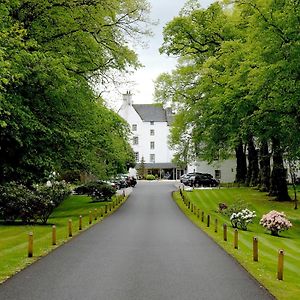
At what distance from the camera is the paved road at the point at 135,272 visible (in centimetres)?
1016

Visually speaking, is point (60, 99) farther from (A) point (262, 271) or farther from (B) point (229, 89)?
(A) point (262, 271)

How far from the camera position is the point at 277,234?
26.2 meters

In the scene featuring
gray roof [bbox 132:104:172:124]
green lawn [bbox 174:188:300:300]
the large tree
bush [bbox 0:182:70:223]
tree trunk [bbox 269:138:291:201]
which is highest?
gray roof [bbox 132:104:172:124]

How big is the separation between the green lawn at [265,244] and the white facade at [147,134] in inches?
2324

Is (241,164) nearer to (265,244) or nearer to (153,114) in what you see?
(265,244)

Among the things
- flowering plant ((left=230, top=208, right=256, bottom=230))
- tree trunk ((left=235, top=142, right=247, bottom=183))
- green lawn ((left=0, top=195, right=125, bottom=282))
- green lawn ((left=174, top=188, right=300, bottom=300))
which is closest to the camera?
green lawn ((left=174, top=188, right=300, bottom=300))

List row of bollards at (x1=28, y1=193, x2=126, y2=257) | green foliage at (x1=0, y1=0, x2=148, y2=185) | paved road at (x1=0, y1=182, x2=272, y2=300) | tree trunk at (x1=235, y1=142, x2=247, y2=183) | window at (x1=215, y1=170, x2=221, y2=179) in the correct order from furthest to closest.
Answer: window at (x1=215, y1=170, x2=221, y2=179) → tree trunk at (x1=235, y1=142, x2=247, y2=183) → green foliage at (x1=0, y1=0, x2=148, y2=185) → row of bollards at (x1=28, y1=193, x2=126, y2=257) → paved road at (x1=0, y1=182, x2=272, y2=300)

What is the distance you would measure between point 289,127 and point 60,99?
495 inches

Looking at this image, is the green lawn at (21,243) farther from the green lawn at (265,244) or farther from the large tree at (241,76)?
the large tree at (241,76)

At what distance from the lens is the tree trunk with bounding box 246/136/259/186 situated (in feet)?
180

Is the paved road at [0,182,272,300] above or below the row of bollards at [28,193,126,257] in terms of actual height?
below

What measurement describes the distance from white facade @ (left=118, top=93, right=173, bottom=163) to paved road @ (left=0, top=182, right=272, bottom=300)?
8519 cm

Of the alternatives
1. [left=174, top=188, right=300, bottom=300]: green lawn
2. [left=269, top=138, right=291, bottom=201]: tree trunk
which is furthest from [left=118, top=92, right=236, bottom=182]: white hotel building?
[left=269, top=138, right=291, bottom=201]: tree trunk

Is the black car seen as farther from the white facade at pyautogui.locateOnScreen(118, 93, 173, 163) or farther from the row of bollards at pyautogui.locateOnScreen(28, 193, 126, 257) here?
the white facade at pyautogui.locateOnScreen(118, 93, 173, 163)
